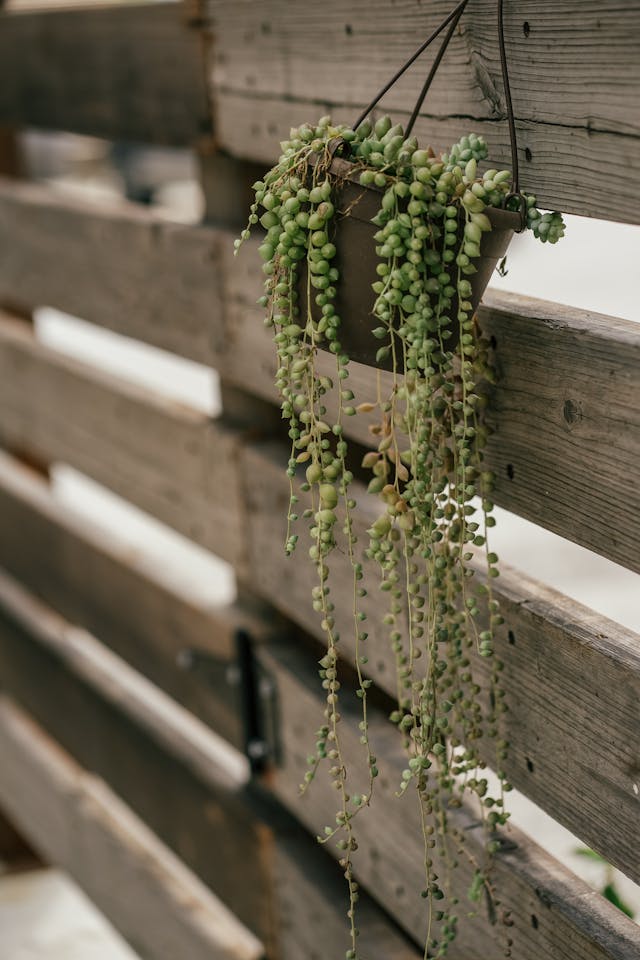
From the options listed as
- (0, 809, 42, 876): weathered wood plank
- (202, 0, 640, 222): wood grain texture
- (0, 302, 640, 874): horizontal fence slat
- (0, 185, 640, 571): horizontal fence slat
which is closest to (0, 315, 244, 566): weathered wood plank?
(0, 302, 640, 874): horizontal fence slat

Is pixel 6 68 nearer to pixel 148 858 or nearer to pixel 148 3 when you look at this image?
pixel 148 3

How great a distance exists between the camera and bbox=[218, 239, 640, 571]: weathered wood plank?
3.16 ft

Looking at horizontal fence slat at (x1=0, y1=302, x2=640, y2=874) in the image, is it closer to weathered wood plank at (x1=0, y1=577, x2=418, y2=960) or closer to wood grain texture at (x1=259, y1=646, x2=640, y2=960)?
wood grain texture at (x1=259, y1=646, x2=640, y2=960)

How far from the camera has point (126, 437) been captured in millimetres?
2076

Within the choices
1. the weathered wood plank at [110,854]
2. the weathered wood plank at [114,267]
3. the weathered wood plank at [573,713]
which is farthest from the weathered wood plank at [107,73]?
the weathered wood plank at [110,854]

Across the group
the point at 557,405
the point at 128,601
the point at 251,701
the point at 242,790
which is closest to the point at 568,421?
the point at 557,405

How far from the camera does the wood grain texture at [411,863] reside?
113 cm

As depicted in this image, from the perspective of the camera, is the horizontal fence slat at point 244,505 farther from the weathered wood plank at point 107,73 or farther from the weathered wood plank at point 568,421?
the weathered wood plank at point 107,73

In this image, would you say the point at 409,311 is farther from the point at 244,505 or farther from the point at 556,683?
the point at 244,505

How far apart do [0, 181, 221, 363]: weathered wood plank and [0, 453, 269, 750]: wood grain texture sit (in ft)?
1.32

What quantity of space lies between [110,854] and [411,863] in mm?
1086

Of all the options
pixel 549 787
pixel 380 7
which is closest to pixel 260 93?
pixel 380 7

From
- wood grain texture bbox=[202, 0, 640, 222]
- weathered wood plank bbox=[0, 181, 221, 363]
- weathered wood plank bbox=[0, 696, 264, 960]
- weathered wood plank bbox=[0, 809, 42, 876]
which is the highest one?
wood grain texture bbox=[202, 0, 640, 222]

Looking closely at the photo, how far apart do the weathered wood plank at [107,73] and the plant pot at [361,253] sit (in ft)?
2.45
